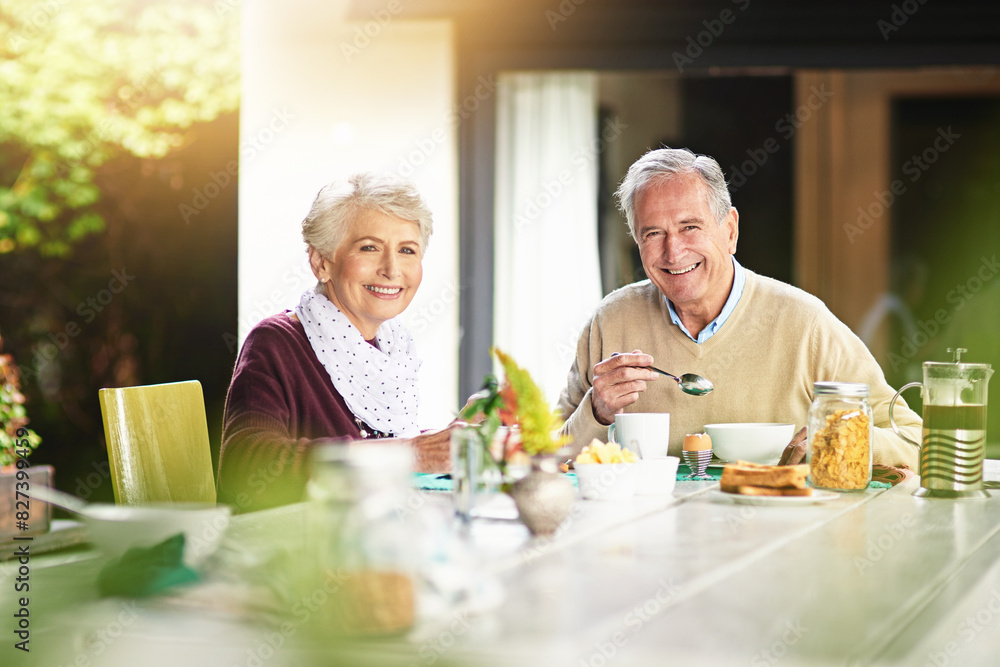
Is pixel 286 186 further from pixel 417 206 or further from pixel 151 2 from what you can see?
pixel 417 206

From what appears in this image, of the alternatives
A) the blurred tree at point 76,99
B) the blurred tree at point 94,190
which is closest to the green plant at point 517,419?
the blurred tree at point 94,190

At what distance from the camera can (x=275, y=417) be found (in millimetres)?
1949

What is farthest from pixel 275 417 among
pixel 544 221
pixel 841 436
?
pixel 544 221

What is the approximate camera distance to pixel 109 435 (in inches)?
72.3

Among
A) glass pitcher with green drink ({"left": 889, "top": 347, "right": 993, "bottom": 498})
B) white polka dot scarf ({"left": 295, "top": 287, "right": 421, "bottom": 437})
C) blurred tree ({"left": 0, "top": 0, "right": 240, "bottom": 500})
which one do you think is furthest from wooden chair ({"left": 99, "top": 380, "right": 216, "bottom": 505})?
blurred tree ({"left": 0, "top": 0, "right": 240, "bottom": 500})

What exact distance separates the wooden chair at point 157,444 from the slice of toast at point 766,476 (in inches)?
43.5

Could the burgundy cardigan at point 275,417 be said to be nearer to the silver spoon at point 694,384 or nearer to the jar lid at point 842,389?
the silver spoon at point 694,384

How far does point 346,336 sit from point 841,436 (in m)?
1.13

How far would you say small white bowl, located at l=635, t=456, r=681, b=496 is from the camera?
1.64 meters

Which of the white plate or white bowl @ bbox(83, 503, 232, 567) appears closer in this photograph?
white bowl @ bbox(83, 503, 232, 567)

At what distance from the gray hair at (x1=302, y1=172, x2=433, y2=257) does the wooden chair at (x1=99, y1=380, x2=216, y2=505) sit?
1.52 ft

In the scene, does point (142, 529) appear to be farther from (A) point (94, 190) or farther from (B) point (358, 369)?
A: (A) point (94, 190)

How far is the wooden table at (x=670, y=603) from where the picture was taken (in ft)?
2.59

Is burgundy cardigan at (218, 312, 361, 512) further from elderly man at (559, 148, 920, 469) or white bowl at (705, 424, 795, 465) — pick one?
white bowl at (705, 424, 795, 465)
